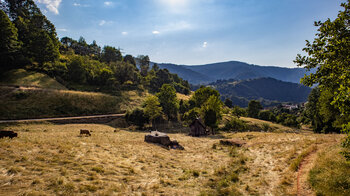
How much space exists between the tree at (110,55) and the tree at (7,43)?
75.5 meters

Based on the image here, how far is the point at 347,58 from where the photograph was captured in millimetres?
8742

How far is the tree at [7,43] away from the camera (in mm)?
59022

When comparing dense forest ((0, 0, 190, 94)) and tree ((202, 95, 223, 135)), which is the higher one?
dense forest ((0, 0, 190, 94))

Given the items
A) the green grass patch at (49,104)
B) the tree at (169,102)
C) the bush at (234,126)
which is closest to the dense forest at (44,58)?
the green grass patch at (49,104)

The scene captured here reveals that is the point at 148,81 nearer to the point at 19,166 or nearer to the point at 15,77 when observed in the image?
the point at 15,77

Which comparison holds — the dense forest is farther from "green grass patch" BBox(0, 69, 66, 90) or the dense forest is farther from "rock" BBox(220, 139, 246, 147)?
"rock" BBox(220, 139, 246, 147)

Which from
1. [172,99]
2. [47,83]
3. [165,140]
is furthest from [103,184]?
[47,83]

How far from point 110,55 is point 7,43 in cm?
8429

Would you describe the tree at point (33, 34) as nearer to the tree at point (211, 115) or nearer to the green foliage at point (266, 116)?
the tree at point (211, 115)

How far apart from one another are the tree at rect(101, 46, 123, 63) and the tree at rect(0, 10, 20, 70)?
2973 inches

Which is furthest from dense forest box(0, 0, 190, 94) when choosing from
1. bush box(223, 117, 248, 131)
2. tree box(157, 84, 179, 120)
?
bush box(223, 117, 248, 131)

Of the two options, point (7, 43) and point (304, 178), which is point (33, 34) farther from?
point (304, 178)

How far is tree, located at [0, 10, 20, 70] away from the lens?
5902 centimetres

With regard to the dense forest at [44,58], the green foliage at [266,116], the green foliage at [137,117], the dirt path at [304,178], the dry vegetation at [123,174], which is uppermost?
the dense forest at [44,58]
